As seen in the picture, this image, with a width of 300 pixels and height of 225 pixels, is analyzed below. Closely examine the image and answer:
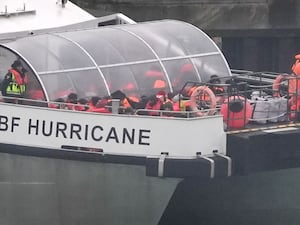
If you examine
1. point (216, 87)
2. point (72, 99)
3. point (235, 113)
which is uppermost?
point (216, 87)

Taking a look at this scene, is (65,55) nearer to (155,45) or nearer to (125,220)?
(155,45)

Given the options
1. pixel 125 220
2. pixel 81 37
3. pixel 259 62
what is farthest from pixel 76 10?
pixel 259 62

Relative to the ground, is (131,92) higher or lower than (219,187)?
higher

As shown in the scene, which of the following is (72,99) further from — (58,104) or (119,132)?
(119,132)

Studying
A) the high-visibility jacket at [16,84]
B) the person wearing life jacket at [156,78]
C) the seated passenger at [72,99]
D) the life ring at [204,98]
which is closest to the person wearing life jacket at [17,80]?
the high-visibility jacket at [16,84]

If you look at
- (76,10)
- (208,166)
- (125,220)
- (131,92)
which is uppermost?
Answer: (76,10)

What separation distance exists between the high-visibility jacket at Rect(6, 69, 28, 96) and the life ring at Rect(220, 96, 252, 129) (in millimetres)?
2411

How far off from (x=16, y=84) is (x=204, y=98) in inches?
89.8

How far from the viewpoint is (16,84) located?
423 inches

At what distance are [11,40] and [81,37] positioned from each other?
35.0 inches

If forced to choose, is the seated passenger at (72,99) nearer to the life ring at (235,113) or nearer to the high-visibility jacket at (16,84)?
the high-visibility jacket at (16,84)

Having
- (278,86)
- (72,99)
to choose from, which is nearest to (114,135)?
(72,99)

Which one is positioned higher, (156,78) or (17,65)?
(17,65)

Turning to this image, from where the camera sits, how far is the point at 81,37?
11.4 meters
